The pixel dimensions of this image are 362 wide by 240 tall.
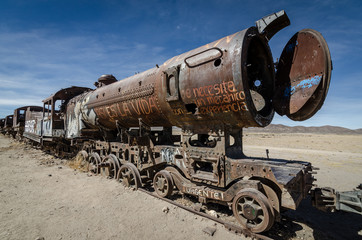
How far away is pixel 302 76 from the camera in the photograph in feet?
13.0

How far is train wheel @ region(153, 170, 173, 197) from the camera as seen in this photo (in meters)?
5.23

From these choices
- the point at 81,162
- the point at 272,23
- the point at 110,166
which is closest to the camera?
the point at 272,23

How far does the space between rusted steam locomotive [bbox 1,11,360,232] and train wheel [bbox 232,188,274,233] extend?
18 millimetres

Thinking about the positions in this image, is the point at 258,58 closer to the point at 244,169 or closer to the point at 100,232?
the point at 244,169

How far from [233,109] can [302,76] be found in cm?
165

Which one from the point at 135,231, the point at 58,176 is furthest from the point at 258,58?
the point at 58,176

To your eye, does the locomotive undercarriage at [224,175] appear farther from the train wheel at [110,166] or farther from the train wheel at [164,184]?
the train wheel at [110,166]

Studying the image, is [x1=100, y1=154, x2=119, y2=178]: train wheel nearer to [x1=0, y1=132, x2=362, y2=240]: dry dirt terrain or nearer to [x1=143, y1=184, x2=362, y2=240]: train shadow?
[x1=0, y1=132, x2=362, y2=240]: dry dirt terrain

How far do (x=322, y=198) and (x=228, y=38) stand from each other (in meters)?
3.79

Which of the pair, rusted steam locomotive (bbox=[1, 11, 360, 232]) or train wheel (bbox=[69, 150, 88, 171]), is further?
train wheel (bbox=[69, 150, 88, 171])

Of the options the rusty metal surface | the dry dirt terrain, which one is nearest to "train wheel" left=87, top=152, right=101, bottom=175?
the dry dirt terrain

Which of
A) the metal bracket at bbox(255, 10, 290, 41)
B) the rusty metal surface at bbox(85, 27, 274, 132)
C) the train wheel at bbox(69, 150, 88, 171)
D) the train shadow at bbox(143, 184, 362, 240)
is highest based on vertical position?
the metal bracket at bbox(255, 10, 290, 41)

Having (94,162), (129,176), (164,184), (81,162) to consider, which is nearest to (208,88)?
(164,184)

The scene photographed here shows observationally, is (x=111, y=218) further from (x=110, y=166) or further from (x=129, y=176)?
(x=110, y=166)
